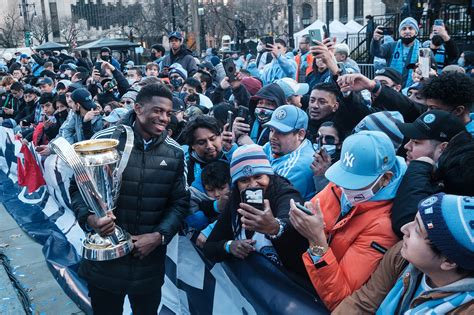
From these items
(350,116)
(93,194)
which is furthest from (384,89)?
(93,194)

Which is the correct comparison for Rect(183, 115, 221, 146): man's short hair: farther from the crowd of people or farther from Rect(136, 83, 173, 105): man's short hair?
Rect(136, 83, 173, 105): man's short hair

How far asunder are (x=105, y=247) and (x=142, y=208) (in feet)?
1.21

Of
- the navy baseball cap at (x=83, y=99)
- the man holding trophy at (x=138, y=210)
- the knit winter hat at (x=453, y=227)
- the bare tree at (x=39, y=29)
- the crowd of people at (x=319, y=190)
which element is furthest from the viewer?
the bare tree at (x=39, y=29)

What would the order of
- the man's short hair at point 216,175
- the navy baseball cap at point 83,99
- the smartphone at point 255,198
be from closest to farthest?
the smartphone at point 255,198 → the man's short hair at point 216,175 → the navy baseball cap at point 83,99

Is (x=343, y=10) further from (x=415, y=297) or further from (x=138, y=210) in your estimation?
(x=415, y=297)

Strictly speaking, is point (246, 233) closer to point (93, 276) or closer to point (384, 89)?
point (93, 276)

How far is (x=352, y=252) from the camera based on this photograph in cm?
222

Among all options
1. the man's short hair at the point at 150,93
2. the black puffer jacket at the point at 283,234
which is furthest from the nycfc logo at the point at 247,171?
the man's short hair at the point at 150,93

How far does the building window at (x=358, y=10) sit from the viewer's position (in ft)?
220

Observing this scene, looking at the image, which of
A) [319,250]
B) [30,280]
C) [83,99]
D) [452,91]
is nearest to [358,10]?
[83,99]

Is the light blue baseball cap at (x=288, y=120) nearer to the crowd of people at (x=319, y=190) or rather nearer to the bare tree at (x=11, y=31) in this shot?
the crowd of people at (x=319, y=190)

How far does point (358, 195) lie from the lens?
2293 millimetres

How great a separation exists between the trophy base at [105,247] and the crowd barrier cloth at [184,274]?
1.87ft

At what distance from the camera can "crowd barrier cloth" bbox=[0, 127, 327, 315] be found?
2566 mm
